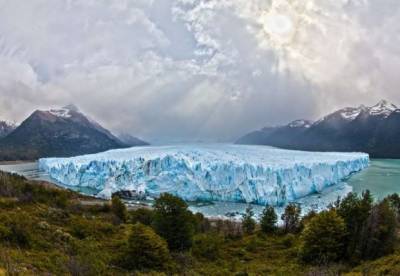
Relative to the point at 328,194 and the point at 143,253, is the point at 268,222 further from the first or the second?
the point at 328,194

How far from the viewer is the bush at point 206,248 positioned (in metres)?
18.2

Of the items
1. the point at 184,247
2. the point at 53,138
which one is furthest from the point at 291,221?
the point at 53,138

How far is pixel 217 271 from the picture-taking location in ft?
50.3

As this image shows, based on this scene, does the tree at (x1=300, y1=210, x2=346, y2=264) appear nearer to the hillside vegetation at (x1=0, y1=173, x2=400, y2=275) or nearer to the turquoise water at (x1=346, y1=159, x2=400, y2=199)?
the hillside vegetation at (x1=0, y1=173, x2=400, y2=275)

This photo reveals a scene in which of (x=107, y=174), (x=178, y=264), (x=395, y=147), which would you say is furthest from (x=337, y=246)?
(x=395, y=147)

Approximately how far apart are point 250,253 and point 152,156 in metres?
25.5

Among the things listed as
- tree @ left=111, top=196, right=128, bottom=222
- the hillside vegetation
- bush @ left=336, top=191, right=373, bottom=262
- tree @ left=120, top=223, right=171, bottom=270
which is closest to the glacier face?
tree @ left=111, top=196, right=128, bottom=222

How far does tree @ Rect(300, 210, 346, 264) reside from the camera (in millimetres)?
17109

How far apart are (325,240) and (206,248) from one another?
5.23m

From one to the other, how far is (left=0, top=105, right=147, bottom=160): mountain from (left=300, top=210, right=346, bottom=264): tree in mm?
126065

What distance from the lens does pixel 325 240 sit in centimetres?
1711

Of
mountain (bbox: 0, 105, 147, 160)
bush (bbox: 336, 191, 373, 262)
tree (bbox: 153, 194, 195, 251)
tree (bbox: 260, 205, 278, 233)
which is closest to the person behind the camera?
bush (bbox: 336, 191, 373, 262)

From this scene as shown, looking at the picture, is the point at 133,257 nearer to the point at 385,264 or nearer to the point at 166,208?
the point at 166,208

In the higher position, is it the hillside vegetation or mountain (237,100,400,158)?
mountain (237,100,400,158)
